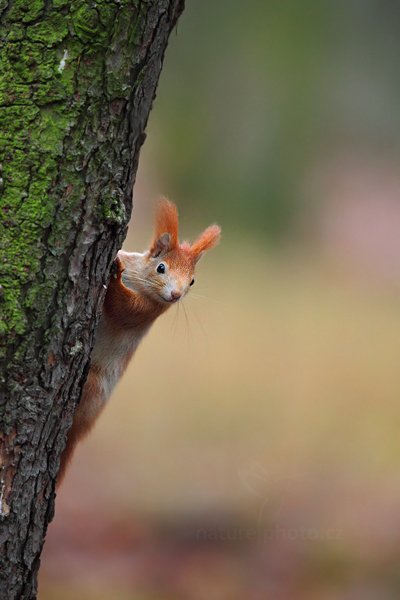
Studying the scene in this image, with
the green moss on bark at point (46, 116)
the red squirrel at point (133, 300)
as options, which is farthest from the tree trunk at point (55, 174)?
the red squirrel at point (133, 300)

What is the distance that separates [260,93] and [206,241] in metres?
4.43

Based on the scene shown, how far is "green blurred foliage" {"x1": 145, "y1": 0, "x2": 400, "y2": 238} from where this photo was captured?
7254 millimetres

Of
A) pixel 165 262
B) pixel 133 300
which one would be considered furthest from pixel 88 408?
pixel 165 262

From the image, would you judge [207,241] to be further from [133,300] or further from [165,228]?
[133,300]

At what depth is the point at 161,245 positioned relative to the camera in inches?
133

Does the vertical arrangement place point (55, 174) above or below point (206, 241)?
above

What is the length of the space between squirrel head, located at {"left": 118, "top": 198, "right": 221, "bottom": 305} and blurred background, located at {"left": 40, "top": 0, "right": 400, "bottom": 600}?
2809 mm

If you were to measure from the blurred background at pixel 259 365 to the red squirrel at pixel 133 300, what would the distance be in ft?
9.18

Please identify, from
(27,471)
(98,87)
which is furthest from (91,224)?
(27,471)

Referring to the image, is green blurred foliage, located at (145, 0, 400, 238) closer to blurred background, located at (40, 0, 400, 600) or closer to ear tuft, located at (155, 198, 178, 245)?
blurred background, located at (40, 0, 400, 600)

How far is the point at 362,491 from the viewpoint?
665 cm

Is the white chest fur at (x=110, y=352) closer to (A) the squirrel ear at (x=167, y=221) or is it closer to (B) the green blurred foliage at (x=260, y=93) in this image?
(A) the squirrel ear at (x=167, y=221)

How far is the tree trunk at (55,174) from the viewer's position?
2.12 m

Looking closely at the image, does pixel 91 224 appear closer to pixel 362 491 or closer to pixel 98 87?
pixel 98 87
